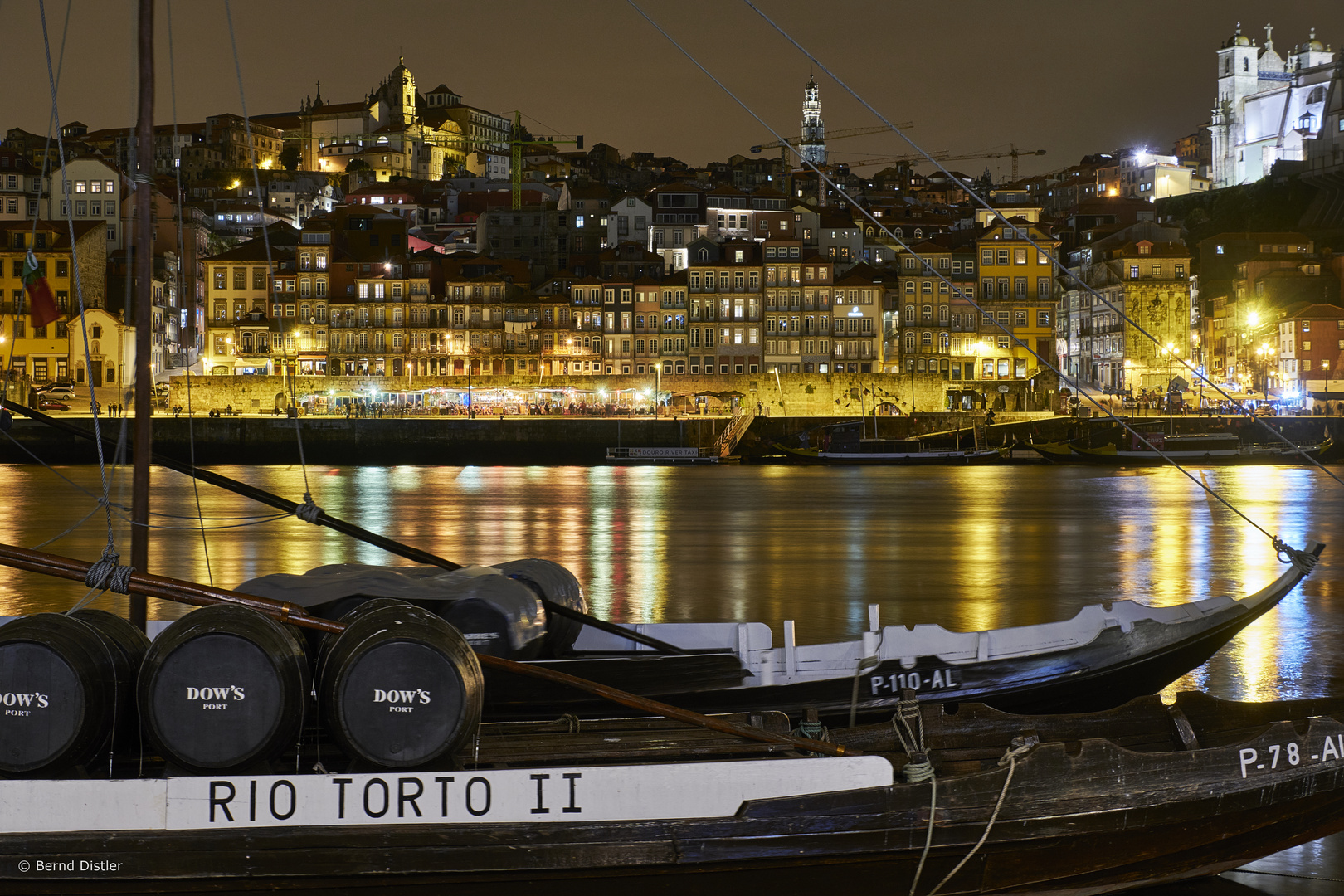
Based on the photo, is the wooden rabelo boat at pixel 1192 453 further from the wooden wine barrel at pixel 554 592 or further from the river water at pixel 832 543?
the wooden wine barrel at pixel 554 592

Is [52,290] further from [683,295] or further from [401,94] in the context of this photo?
[401,94]

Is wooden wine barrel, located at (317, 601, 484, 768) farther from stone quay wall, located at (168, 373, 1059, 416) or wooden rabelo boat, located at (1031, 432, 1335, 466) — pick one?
stone quay wall, located at (168, 373, 1059, 416)

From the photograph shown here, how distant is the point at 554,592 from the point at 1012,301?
73.5 metres

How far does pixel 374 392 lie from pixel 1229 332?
55.8 metres

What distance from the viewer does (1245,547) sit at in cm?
2633

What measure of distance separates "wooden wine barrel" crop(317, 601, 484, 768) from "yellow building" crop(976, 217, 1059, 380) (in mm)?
75128

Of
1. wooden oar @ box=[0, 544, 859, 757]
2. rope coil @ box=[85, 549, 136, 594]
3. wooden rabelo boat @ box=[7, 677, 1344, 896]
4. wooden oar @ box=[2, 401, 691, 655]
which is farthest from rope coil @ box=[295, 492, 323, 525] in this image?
wooden rabelo boat @ box=[7, 677, 1344, 896]

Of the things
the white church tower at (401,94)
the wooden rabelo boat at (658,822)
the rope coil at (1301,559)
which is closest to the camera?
the wooden rabelo boat at (658,822)

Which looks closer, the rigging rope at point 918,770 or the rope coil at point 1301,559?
the rigging rope at point 918,770

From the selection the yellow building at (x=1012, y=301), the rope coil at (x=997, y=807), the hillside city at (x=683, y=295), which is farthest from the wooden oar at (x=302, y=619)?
the yellow building at (x=1012, y=301)

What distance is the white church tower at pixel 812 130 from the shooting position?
184500mm

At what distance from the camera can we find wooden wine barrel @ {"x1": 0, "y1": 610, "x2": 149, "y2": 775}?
229 inches

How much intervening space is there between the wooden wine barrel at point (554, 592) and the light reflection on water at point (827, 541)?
219 inches

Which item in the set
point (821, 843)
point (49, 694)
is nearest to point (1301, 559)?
point (821, 843)
